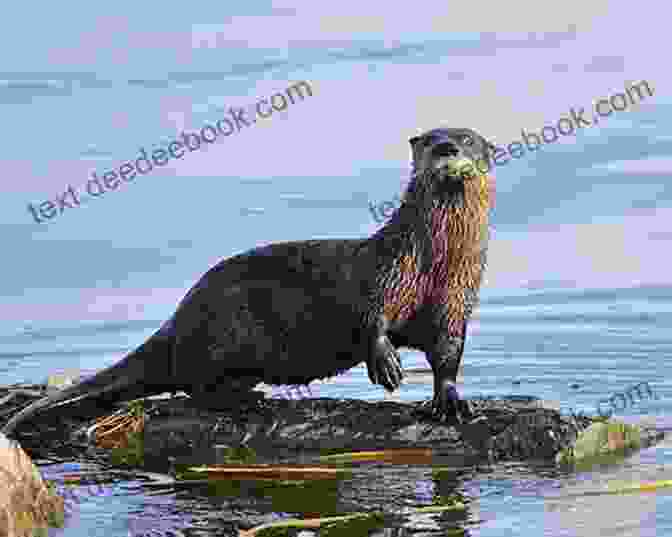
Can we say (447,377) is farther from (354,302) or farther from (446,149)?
(446,149)

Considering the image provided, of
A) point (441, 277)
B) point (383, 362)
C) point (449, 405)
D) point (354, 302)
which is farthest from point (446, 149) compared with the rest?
point (449, 405)

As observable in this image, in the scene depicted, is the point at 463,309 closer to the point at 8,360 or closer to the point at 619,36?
the point at 8,360

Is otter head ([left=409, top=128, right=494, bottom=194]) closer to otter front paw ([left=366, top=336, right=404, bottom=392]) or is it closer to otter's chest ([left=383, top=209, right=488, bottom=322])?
otter's chest ([left=383, top=209, right=488, bottom=322])

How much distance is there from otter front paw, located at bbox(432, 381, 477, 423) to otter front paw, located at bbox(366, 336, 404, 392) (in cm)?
21

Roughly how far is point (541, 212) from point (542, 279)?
1030mm

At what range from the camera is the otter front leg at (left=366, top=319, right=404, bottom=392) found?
9.29 m

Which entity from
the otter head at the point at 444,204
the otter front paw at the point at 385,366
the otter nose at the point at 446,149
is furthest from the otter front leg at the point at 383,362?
the otter nose at the point at 446,149

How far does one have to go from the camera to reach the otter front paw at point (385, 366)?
9289 millimetres

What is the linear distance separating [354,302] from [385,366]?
1.15 feet

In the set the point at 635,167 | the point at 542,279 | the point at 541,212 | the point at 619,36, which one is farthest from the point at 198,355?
the point at 619,36

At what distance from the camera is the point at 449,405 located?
9.45 m

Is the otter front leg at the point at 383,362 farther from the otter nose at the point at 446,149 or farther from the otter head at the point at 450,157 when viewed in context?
the otter nose at the point at 446,149

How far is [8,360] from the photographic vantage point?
38.1 ft

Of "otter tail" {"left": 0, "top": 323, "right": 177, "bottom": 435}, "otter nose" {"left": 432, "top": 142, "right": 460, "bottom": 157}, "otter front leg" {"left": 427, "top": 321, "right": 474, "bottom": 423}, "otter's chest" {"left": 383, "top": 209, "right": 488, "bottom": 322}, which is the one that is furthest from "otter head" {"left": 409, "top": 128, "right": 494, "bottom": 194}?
"otter tail" {"left": 0, "top": 323, "right": 177, "bottom": 435}
